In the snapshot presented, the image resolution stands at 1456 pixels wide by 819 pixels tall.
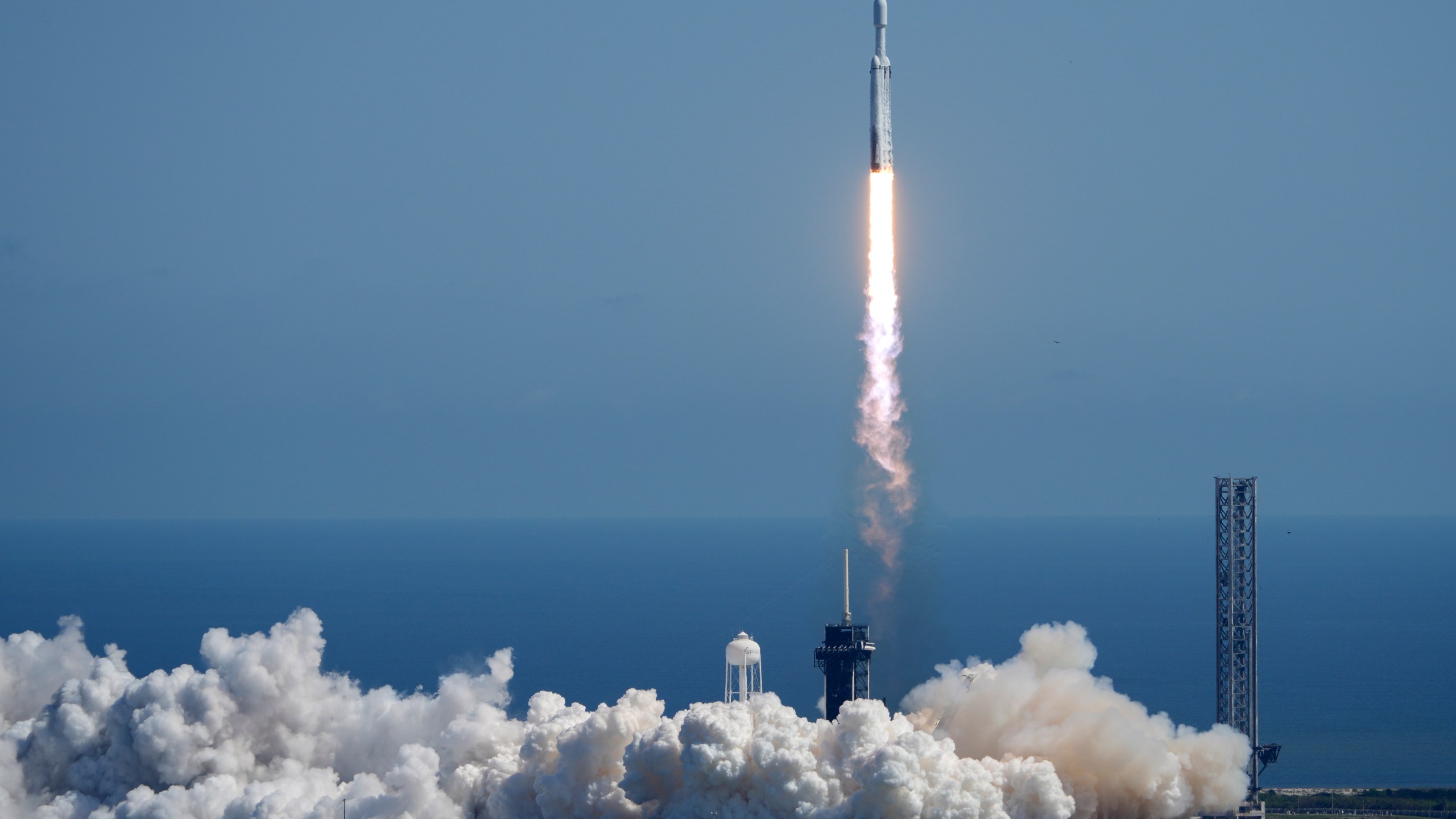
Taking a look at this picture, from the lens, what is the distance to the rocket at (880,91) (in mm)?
60938

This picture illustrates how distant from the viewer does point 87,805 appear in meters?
67.2

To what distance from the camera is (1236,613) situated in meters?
67.8

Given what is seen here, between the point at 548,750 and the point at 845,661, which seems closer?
the point at 548,750

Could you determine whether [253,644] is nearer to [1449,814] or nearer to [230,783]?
[230,783]

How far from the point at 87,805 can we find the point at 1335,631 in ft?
507

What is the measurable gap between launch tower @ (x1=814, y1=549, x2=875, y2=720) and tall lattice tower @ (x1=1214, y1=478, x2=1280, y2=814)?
16703mm

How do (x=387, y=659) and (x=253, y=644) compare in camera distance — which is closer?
(x=253, y=644)

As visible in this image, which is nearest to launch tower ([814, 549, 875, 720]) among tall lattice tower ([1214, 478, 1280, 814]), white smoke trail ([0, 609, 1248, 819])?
white smoke trail ([0, 609, 1248, 819])

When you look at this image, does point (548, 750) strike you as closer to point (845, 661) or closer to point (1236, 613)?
point (845, 661)

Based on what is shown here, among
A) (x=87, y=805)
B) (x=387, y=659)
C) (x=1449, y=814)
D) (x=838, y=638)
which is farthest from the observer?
(x=387, y=659)

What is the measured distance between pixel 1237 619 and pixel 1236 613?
462 millimetres

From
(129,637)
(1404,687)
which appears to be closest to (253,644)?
(129,637)

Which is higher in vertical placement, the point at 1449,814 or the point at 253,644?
the point at 253,644

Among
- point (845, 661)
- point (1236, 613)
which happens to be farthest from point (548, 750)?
point (1236, 613)
